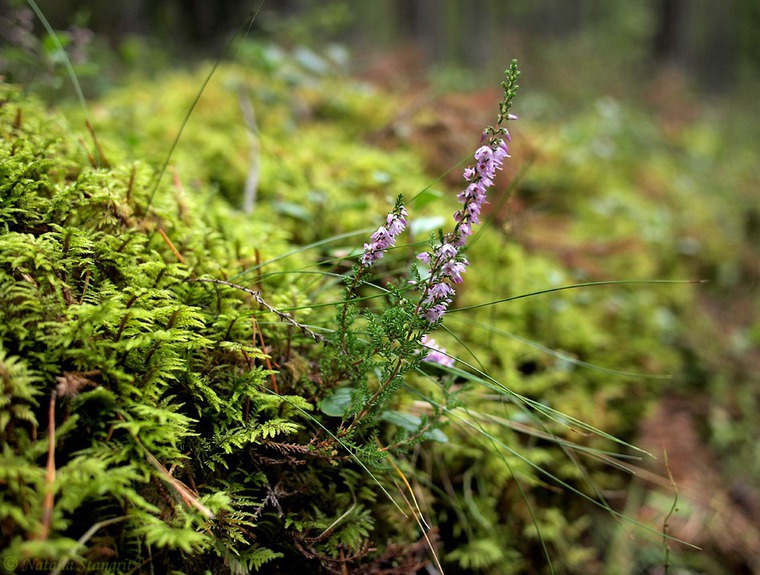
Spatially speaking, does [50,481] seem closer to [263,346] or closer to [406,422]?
[263,346]

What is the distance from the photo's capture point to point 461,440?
6.23 feet

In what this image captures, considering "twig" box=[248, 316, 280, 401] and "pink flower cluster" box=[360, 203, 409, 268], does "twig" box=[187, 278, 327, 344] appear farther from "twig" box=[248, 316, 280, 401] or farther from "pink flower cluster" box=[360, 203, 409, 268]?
"pink flower cluster" box=[360, 203, 409, 268]

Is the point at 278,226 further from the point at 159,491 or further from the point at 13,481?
the point at 13,481

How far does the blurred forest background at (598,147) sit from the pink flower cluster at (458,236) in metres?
0.87

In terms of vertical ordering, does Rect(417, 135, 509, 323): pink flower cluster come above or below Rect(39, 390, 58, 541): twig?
above

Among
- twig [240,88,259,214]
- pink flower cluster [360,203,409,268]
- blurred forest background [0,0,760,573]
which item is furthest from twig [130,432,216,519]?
twig [240,88,259,214]

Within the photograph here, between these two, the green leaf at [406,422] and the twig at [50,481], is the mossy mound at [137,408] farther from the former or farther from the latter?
the green leaf at [406,422]

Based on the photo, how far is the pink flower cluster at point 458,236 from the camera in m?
1.18

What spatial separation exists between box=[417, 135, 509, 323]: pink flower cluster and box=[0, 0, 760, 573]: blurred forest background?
0.87 metres

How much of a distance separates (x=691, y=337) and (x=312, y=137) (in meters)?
3.27

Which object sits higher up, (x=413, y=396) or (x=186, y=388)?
(x=186, y=388)

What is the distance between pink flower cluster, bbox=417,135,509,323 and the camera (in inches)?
46.6

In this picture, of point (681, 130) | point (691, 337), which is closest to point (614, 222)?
point (691, 337)

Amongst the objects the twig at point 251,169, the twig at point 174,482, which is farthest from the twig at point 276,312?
the twig at point 251,169
